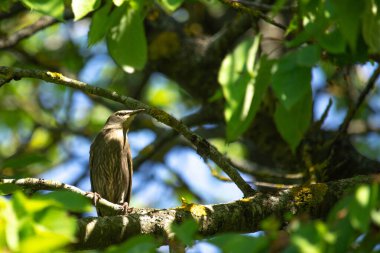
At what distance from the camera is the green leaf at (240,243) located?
7.62ft

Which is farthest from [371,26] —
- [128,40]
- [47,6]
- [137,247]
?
[128,40]

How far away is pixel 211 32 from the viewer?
9.76 m

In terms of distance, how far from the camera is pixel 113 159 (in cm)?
881

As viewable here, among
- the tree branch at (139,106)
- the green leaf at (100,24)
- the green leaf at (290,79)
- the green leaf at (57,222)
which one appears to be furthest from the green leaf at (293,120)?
the tree branch at (139,106)

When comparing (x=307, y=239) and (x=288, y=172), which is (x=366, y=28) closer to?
(x=307, y=239)

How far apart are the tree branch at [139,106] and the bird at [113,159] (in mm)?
3821

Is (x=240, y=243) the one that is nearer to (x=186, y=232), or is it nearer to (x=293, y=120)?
(x=186, y=232)

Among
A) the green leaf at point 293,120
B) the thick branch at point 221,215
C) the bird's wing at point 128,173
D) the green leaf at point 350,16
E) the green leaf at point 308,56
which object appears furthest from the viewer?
the bird's wing at point 128,173

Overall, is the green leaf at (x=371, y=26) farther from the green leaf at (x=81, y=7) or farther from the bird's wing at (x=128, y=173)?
the bird's wing at (x=128, y=173)

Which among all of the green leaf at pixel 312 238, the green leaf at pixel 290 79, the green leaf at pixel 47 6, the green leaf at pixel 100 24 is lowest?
the green leaf at pixel 312 238

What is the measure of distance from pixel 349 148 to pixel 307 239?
4.95 m

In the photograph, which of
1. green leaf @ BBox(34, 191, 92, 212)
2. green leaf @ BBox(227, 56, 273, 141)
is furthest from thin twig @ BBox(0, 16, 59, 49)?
green leaf @ BBox(34, 191, 92, 212)

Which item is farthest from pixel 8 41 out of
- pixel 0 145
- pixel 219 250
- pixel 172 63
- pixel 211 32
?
pixel 219 250

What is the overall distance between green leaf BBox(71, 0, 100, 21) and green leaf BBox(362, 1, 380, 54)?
1532 mm
